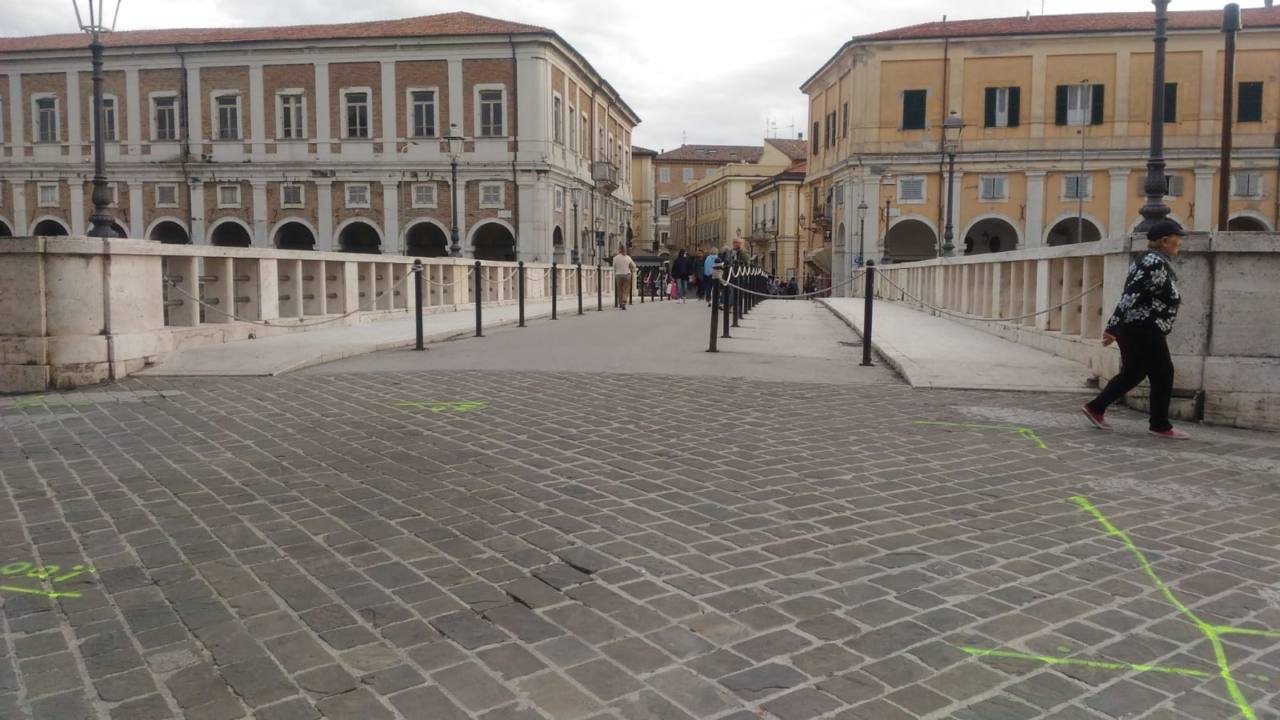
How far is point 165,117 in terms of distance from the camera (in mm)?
47844

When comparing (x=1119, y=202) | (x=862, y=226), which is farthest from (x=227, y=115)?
(x=1119, y=202)

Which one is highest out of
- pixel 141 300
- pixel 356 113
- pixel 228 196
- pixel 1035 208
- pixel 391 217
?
pixel 356 113

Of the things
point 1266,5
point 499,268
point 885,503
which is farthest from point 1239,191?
point 885,503

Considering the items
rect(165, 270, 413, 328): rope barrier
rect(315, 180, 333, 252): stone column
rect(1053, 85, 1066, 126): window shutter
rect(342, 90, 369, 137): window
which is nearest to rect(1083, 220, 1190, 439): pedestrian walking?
rect(165, 270, 413, 328): rope barrier

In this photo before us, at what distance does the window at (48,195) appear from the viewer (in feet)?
160

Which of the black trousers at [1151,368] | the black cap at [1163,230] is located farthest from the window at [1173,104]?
the black trousers at [1151,368]

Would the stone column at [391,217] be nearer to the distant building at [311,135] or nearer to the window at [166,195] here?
the distant building at [311,135]

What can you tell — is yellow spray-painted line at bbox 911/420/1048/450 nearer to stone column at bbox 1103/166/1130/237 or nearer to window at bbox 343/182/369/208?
window at bbox 343/182/369/208

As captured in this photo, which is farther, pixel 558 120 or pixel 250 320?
pixel 558 120

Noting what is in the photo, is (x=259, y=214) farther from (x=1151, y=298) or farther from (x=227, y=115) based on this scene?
(x=1151, y=298)

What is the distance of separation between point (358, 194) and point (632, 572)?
4602 centimetres

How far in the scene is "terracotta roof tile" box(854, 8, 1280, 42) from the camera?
46188 mm

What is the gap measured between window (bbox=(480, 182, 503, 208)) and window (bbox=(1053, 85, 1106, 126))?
2777 centimetres

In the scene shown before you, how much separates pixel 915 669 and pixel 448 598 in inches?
67.7
